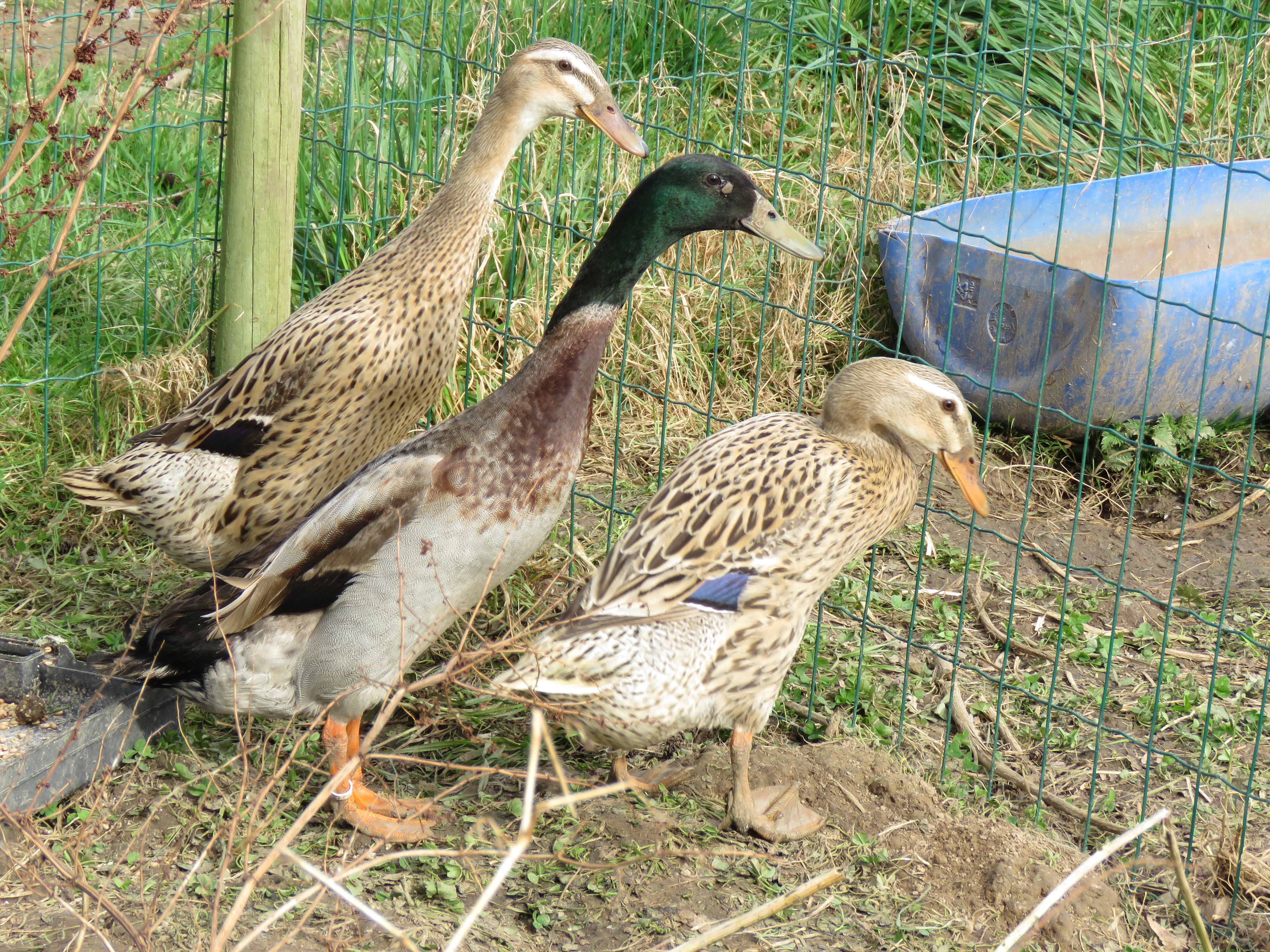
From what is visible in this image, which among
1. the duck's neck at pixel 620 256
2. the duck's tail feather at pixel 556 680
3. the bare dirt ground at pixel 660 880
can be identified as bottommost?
the bare dirt ground at pixel 660 880

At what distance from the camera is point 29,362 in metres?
5.04

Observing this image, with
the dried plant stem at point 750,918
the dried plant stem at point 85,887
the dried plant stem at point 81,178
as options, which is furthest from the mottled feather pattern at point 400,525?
the dried plant stem at point 750,918

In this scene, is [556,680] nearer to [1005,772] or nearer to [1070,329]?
[1005,772]

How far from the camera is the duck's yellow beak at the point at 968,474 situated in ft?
11.5

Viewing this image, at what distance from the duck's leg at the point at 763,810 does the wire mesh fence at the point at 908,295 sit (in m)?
0.47

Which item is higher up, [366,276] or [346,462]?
[366,276]

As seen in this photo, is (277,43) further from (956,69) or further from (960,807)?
(956,69)

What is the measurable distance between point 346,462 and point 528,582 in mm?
757

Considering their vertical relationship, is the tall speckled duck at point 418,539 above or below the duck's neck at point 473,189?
below

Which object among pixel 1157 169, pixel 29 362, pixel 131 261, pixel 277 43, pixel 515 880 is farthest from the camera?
pixel 1157 169

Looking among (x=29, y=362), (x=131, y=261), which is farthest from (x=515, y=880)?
(x=131, y=261)

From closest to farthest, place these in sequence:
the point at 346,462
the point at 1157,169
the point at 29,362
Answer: the point at 346,462 → the point at 29,362 → the point at 1157,169

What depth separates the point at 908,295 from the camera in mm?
5250

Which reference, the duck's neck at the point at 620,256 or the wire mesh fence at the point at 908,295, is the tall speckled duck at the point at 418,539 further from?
the wire mesh fence at the point at 908,295
